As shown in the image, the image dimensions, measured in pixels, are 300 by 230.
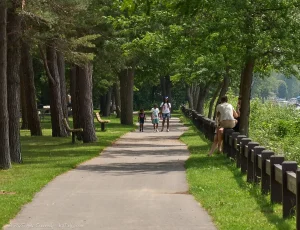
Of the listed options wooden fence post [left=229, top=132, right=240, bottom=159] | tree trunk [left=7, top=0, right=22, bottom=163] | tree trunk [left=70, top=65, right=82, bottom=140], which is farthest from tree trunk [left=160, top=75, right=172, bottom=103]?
wooden fence post [left=229, top=132, right=240, bottom=159]

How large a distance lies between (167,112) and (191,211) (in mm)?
32413

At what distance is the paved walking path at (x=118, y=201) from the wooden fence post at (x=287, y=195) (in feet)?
3.31

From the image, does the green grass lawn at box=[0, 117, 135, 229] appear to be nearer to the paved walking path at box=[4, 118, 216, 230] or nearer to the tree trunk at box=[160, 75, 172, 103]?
the paved walking path at box=[4, 118, 216, 230]

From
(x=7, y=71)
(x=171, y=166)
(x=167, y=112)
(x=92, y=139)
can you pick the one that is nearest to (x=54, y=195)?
(x=171, y=166)

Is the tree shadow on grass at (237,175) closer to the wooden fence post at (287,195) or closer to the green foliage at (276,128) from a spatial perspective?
the wooden fence post at (287,195)

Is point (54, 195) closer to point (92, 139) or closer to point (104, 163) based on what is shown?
point (104, 163)

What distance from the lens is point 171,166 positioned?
2125 centimetres

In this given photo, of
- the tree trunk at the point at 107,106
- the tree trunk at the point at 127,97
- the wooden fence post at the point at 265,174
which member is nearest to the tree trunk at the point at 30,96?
the tree trunk at the point at 127,97

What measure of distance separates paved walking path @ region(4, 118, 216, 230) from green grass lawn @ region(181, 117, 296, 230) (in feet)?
0.68

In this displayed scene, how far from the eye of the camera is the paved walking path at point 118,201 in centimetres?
1127

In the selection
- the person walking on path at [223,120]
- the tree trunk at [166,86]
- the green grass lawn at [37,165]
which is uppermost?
the tree trunk at [166,86]

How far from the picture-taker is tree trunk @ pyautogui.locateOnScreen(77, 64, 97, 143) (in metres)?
32.7

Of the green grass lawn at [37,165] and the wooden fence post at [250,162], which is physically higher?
the wooden fence post at [250,162]

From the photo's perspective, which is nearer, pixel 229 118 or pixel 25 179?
pixel 25 179
